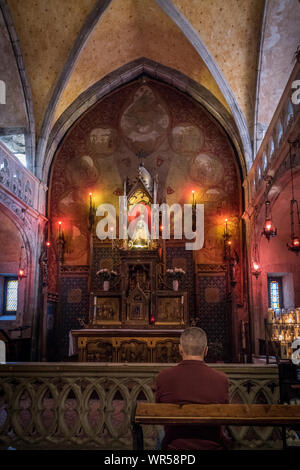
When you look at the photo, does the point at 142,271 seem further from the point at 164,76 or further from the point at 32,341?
the point at 164,76

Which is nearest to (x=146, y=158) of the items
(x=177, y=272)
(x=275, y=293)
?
(x=177, y=272)

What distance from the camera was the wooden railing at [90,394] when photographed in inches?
189

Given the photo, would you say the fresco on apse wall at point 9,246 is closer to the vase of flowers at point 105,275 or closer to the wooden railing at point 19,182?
the wooden railing at point 19,182

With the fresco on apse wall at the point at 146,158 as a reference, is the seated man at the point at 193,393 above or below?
below

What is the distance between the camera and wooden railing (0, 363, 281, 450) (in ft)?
15.8

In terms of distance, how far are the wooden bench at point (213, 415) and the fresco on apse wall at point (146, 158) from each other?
13627mm

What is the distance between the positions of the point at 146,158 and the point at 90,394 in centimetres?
1375

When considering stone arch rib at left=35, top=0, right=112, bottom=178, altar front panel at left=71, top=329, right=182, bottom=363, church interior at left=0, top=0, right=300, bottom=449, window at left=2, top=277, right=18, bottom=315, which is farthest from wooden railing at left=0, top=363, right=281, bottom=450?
window at left=2, top=277, right=18, bottom=315

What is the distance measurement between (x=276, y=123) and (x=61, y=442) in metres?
9.36

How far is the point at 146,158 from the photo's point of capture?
1761cm

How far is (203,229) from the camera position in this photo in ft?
54.7

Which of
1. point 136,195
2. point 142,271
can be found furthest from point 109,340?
point 136,195

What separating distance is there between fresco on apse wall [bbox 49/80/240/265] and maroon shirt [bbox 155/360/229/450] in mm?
13382

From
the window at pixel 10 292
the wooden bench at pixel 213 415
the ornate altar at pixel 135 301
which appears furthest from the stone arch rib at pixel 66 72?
the wooden bench at pixel 213 415
